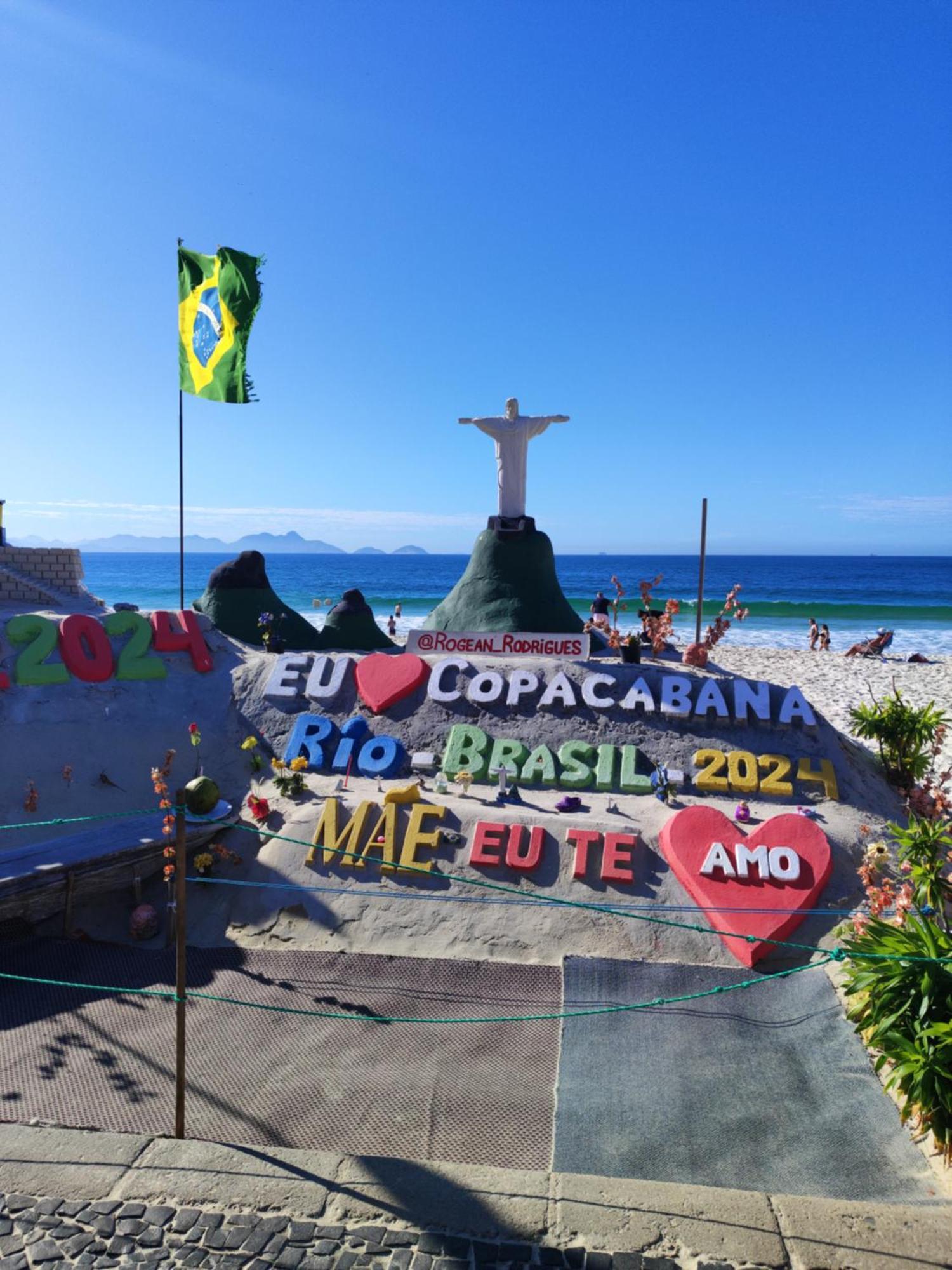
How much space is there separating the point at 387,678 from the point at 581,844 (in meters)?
5.16

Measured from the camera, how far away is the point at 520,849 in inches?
465

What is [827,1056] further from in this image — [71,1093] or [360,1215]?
[71,1093]

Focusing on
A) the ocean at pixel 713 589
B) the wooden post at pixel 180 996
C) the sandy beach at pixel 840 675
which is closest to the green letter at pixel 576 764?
the wooden post at pixel 180 996

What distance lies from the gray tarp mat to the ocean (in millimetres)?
21667

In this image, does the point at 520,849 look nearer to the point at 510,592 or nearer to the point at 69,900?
the point at 69,900

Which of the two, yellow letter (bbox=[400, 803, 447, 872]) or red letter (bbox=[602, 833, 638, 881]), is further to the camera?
yellow letter (bbox=[400, 803, 447, 872])

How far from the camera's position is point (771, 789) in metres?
12.9

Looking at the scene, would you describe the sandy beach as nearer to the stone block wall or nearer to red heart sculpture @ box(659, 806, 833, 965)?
red heart sculpture @ box(659, 806, 833, 965)

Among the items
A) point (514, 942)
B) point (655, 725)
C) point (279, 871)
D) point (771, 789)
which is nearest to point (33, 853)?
point (279, 871)

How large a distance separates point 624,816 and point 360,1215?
7.47 metres

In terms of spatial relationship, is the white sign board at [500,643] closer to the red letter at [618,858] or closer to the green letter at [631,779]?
the green letter at [631,779]

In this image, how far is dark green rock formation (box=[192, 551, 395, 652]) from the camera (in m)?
20.1

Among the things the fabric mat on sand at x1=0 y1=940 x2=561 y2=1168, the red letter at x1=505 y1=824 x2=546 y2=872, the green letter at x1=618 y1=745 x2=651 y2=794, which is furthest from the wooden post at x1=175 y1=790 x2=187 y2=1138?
the green letter at x1=618 y1=745 x2=651 y2=794

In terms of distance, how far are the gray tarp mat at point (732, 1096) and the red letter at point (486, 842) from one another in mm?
2262
